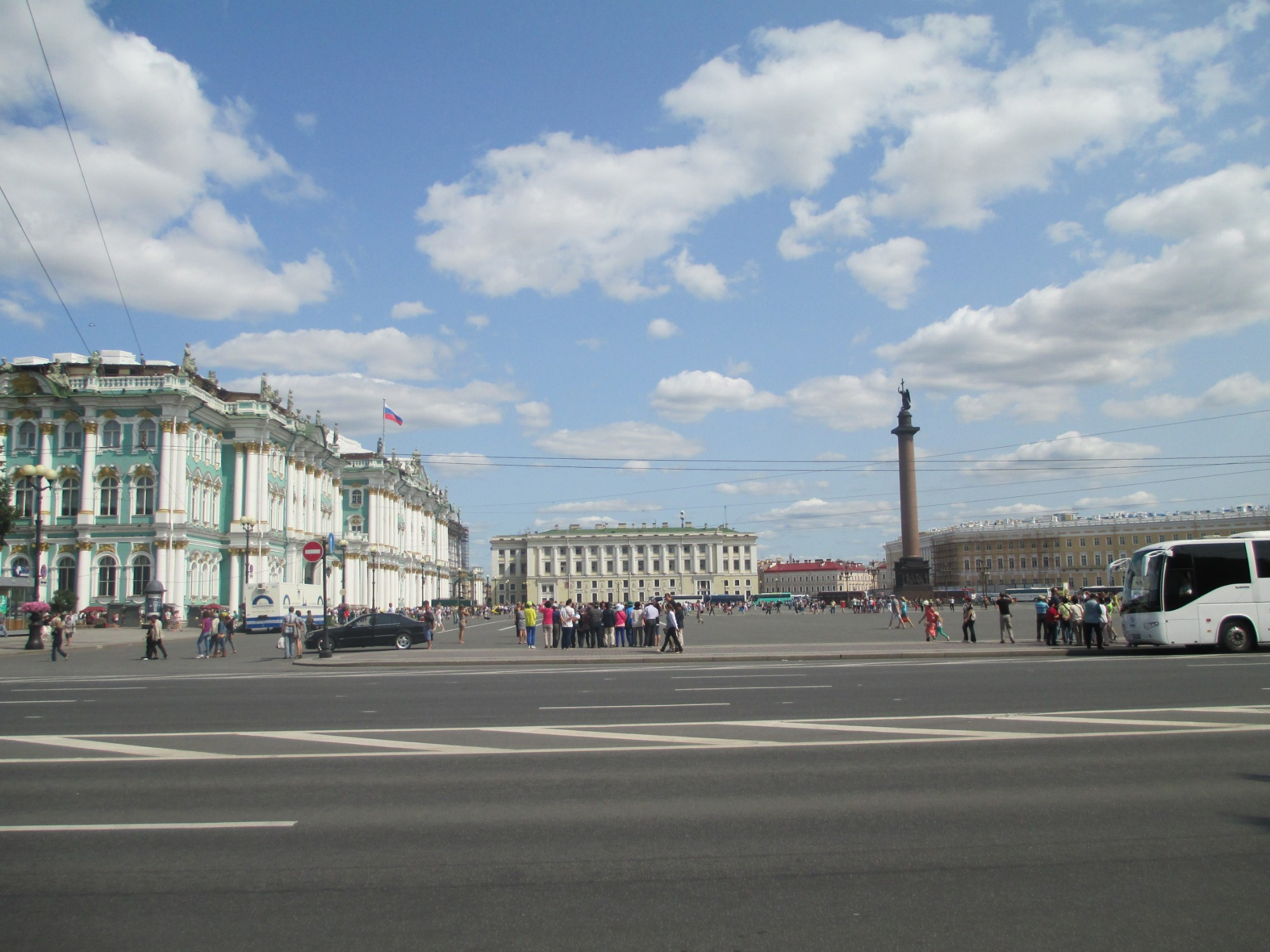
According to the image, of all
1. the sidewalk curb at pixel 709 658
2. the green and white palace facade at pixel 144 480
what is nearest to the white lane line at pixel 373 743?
the sidewalk curb at pixel 709 658

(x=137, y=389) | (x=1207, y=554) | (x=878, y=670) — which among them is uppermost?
(x=137, y=389)

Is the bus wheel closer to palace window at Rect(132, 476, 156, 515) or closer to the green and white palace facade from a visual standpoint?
the green and white palace facade

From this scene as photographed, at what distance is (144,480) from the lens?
60.2 meters

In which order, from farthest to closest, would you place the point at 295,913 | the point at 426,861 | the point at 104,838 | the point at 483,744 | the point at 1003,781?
the point at 483,744 → the point at 1003,781 → the point at 104,838 → the point at 426,861 → the point at 295,913

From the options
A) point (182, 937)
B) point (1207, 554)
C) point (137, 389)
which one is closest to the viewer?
point (182, 937)

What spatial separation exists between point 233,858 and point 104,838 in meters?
1.42

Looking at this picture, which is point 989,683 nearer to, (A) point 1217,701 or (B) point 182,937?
(A) point 1217,701

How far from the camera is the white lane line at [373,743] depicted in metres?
11.3

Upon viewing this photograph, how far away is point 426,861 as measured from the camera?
6.85 metres

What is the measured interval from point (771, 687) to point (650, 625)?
15.8 meters

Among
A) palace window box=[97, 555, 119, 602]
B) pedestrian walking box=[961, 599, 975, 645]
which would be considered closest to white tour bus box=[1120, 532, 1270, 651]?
pedestrian walking box=[961, 599, 975, 645]

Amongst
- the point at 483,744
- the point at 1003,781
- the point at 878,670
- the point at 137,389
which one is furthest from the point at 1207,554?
the point at 137,389

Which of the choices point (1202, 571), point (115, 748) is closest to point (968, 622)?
point (1202, 571)

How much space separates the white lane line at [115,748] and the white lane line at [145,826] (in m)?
2.94
